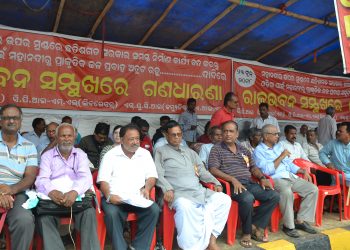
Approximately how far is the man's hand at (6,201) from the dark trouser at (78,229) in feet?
0.79

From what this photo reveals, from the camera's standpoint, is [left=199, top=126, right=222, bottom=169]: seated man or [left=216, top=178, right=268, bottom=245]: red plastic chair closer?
[left=216, top=178, right=268, bottom=245]: red plastic chair

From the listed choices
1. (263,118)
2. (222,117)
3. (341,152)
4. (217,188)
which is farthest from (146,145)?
(263,118)

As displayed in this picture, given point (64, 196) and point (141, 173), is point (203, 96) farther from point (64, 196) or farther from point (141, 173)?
point (64, 196)

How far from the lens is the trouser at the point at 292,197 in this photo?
3697 millimetres

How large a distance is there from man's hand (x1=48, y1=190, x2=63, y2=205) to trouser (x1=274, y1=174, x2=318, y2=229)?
2329 mm

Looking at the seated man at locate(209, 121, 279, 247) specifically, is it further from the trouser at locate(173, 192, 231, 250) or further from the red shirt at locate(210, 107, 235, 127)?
the red shirt at locate(210, 107, 235, 127)

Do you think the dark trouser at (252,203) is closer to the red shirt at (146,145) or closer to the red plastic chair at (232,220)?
the red plastic chair at (232,220)

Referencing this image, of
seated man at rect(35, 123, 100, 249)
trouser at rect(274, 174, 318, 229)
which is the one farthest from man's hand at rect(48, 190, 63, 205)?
trouser at rect(274, 174, 318, 229)

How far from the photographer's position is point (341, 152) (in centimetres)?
462

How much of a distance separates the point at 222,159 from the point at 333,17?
165 inches

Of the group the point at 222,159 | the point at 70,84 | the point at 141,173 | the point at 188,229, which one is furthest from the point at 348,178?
the point at 70,84

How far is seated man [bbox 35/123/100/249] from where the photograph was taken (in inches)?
106

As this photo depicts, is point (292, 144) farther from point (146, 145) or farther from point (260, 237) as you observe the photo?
point (146, 145)

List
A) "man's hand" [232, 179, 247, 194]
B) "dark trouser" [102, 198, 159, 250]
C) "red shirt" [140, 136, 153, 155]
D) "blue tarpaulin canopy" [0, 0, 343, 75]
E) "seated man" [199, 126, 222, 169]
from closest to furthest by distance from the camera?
"dark trouser" [102, 198, 159, 250] < "man's hand" [232, 179, 247, 194] < "seated man" [199, 126, 222, 169] < "red shirt" [140, 136, 153, 155] < "blue tarpaulin canopy" [0, 0, 343, 75]
